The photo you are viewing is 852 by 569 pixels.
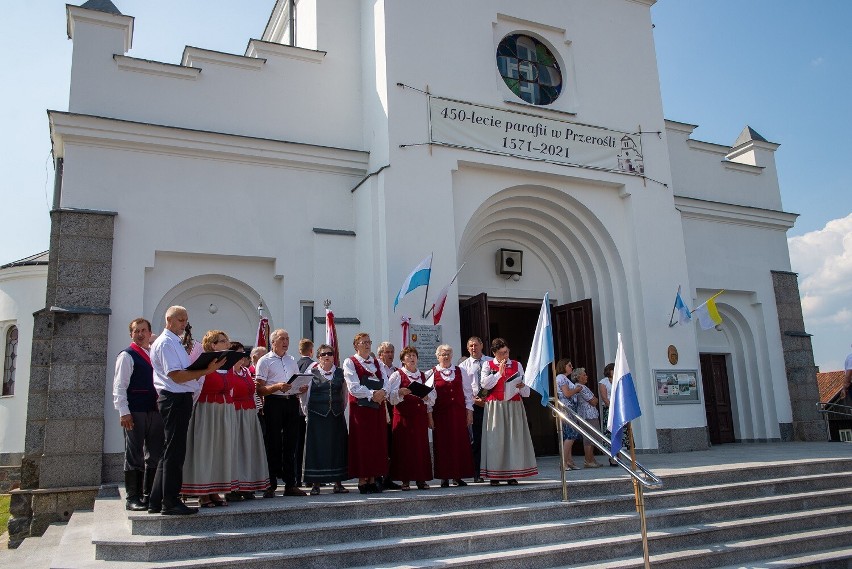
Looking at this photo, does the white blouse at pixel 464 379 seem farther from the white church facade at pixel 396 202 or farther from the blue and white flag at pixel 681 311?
the blue and white flag at pixel 681 311

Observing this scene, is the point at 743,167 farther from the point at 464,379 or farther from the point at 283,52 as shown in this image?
the point at 464,379

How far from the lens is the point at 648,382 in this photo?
42.4 ft

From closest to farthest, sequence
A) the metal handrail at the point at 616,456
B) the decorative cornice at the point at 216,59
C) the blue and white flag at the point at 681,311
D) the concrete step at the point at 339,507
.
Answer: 1. the concrete step at the point at 339,507
2. the metal handrail at the point at 616,456
3. the decorative cornice at the point at 216,59
4. the blue and white flag at the point at 681,311

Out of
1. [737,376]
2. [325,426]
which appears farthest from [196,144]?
[737,376]

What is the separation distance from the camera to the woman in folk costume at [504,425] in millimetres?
8117

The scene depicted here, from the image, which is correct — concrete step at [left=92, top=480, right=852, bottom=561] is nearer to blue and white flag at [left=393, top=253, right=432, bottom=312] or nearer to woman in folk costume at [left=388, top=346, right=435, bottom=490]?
woman in folk costume at [left=388, top=346, right=435, bottom=490]

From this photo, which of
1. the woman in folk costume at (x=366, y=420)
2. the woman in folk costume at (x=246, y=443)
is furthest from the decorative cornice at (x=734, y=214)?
the woman in folk costume at (x=246, y=443)

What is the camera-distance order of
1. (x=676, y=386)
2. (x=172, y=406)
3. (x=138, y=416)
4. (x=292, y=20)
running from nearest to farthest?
1. (x=172, y=406)
2. (x=138, y=416)
3. (x=676, y=386)
4. (x=292, y=20)

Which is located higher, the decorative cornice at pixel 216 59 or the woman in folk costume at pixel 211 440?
the decorative cornice at pixel 216 59

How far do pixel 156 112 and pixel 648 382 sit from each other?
9.80 metres

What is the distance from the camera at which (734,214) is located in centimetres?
1579

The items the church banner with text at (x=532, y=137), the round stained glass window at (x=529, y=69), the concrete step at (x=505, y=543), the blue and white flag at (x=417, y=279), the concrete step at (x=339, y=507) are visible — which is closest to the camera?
the concrete step at (x=505, y=543)

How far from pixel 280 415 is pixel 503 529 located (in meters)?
2.76

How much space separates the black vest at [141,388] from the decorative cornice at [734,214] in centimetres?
1160
